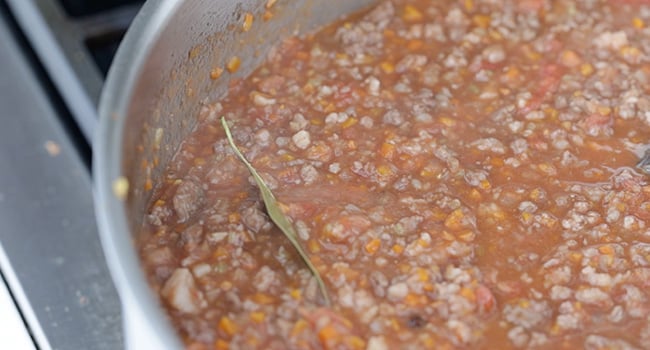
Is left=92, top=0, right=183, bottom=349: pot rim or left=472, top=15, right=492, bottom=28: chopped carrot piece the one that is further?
left=472, top=15, right=492, bottom=28: chopped carrot piece

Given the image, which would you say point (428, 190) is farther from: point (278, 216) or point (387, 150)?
point (278, 216)

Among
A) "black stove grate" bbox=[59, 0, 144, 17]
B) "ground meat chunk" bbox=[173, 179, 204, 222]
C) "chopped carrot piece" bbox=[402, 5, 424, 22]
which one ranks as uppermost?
"ground meat chunk" bbox=[173, 179, 204, 222]

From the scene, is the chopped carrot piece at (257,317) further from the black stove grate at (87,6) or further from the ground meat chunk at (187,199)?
the black stove grate at (87,6)

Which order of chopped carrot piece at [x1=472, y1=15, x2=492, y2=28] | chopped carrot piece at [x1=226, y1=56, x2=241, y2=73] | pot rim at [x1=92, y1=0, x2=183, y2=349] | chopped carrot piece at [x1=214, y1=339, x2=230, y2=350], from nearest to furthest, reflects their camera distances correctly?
pot rim at [x1=92, y1=0, x2=183, y2=349] < chopped carrot piece at [x1=214, y1=339, x2=230, y2=350] < chopped carrot piece at [x1=226, y1=56, x2=241, y2=73] < chopped carrot piece at [x1=472, y1=15, x2=492, y2=28]

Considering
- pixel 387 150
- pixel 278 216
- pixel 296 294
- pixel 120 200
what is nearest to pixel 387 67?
pixel 387 150

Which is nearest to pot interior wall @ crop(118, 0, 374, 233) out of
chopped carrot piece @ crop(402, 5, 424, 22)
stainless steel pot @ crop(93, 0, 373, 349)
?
stainless steel pot @ crop(93, 0, 373, 349)

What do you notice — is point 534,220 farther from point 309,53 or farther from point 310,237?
point 309,53

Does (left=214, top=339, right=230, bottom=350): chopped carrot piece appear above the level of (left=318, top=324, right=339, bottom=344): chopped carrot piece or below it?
above

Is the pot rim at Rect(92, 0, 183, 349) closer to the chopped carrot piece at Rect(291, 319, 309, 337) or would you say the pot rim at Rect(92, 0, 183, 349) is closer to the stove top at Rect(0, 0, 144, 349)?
the chopped carrot piece at Rect(291, 319, 309, 337)
